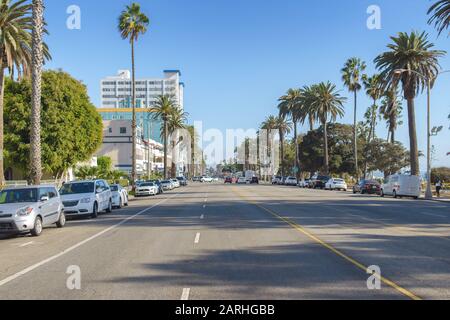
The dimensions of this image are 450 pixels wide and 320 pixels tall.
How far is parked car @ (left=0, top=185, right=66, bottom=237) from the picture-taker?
16.8 meters

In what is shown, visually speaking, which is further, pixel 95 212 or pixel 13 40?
pixel 13 40

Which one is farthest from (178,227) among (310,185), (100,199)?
(310,185)

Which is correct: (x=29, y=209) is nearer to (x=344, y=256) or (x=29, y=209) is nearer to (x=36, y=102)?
(x=344, y=256)

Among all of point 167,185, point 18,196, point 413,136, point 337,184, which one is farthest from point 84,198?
point 337,184

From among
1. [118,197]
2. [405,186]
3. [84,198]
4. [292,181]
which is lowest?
[292,181]

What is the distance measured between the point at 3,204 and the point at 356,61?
67.4 metres

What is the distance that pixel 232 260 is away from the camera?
38.3ft

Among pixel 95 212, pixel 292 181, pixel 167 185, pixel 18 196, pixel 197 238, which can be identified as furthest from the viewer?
pixel 292 181

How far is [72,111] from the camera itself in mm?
52094

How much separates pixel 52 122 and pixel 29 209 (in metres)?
34.2

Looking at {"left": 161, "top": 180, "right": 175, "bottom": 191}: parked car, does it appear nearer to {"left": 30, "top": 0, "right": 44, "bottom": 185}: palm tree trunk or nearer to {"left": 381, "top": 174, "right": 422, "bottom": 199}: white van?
{"left": 381, "top": 174, "right": 422, "bottom": 199}: white van

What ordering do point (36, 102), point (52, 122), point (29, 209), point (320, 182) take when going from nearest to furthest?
1. point (29, 209)
2. point (36, 102)
3. point (52, 122)
4. point (320, 182)
